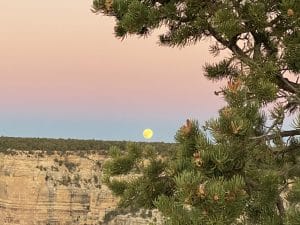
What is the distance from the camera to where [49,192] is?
53.5 m

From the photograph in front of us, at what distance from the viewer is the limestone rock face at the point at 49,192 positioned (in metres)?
52.2

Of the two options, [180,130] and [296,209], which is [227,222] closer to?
[296,209]

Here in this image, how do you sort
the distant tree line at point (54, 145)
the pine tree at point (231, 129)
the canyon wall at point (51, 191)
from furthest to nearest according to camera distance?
the distant tree line at point (54, 145)
the canyon wall at point (51, 191)
the pine tree at point (231, 129)

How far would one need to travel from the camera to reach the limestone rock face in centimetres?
5222

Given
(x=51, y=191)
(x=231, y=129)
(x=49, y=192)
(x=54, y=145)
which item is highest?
(x=54, y=145)

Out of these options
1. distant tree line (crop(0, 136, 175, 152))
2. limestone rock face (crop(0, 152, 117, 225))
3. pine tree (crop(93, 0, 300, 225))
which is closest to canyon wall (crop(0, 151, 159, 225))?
limestone rock face (crop(0, 152, 117, 225))

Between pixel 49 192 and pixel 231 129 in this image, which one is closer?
pixel 231 129

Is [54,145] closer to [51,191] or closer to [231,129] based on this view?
[51,191]

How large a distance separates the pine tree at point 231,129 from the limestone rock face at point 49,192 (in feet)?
145

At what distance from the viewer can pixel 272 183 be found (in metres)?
7.16

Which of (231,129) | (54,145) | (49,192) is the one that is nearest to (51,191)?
(49,192)

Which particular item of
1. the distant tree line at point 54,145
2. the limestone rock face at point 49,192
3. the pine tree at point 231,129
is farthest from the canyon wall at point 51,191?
the pine tree at point 231,129

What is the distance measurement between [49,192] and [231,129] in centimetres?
4997

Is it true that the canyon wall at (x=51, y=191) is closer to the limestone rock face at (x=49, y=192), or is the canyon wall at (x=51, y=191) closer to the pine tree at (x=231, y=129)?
the limestone rock face at (x=49, y=192)
